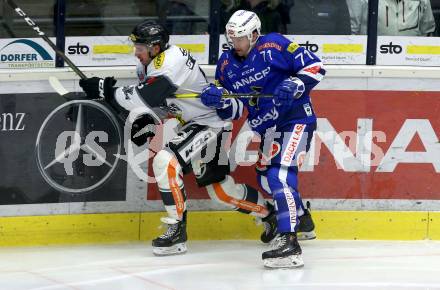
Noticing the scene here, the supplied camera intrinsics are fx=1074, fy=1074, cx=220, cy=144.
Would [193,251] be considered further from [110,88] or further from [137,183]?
[110,88]

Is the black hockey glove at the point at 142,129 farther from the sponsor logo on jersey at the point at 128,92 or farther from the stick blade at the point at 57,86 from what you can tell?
the stick blade at the point at 57,86

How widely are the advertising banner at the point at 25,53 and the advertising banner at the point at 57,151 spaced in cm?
19

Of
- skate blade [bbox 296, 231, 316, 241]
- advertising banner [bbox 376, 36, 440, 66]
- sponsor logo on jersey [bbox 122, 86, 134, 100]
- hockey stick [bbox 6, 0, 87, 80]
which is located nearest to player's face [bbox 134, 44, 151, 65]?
sponsor logo on jersey [bbox 122, 86, 134, 100]

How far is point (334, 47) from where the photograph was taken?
22.5 ft

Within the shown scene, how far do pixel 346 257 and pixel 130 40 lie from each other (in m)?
1.87

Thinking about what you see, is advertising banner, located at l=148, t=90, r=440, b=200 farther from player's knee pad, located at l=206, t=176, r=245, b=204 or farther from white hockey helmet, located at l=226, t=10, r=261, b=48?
white hockey helmet, located at l=226, t=10, r=261, b=48

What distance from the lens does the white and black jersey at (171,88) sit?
621 centimetres

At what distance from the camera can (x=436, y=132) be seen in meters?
6.92

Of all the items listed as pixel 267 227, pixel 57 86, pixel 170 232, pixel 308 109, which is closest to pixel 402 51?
pixel 308 109

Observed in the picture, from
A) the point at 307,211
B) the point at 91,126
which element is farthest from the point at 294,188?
the point at 91,126

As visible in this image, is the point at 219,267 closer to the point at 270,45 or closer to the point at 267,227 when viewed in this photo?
the point at 267,227

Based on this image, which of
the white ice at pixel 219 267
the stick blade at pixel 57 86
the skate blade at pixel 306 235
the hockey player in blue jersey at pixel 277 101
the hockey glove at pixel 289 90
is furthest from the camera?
the skate blade at pixel 306 235

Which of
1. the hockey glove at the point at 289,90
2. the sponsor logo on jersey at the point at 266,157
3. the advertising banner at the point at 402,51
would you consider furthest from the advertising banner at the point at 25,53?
the advertising banner at the point at 402,51

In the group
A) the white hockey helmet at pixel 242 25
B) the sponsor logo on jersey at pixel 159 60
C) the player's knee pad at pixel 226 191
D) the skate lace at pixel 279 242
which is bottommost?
the skate lace at pixel 279 242
